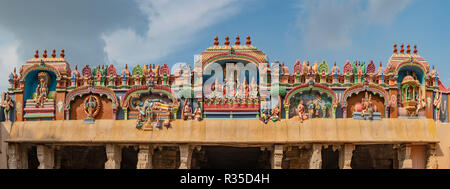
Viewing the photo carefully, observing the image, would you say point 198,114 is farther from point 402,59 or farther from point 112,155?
point 402,59

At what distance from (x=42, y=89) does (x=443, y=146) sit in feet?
70.3

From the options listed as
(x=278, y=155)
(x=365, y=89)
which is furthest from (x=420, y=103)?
(x=278, y=155)

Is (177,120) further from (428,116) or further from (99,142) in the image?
(428,116)

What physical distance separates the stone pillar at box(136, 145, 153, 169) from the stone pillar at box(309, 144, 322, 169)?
313 inches

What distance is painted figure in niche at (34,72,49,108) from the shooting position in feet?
104

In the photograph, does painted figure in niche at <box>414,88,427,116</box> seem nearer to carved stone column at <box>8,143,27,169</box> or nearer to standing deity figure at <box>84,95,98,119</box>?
standing deity figure at <box>84,95,98,119</box>

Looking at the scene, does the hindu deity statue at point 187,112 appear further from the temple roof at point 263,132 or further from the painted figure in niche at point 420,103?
the painted figure in niche at point 420,103

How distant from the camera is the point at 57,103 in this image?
31562 millimetres

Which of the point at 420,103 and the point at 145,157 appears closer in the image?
the point at 145,157

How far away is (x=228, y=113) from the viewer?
30.6 meters

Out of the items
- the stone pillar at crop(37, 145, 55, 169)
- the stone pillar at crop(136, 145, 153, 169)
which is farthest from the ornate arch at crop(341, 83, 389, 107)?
the stone pillar at crop(37, 145, 55, 169)

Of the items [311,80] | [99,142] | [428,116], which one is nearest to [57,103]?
[99,142]

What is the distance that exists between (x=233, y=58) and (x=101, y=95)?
24.6 ft

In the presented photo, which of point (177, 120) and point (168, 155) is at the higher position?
point (177, 120)
